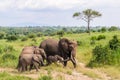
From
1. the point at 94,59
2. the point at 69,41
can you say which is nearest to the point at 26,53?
the point at 69,41

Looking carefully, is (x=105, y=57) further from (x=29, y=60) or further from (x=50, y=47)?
(x=29, y=60)

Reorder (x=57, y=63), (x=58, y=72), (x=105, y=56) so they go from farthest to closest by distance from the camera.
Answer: (x=105, y=56) < (x=57, y=63) < (x=58, y=72)

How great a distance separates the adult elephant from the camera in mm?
17047

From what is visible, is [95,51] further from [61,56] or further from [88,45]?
[88,45]

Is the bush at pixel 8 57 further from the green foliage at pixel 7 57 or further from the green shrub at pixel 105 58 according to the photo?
the green shrub at pixel 105 58

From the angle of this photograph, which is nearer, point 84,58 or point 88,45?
point 84,58

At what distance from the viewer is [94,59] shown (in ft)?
63.7

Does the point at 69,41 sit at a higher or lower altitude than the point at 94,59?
higher

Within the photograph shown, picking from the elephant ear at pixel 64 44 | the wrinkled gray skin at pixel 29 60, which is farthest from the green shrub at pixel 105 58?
the wrinkled gray skin at pixel 29 60

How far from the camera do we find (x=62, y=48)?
17.1 metres

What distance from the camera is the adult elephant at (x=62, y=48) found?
17047 mm

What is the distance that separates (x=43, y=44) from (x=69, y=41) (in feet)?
4.29

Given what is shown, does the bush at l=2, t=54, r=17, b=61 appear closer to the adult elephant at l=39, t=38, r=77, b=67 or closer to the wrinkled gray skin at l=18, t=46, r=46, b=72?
the adult elephant at l=39, t=38, r=77, b=67

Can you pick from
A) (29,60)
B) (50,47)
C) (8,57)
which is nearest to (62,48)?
(50,47)
